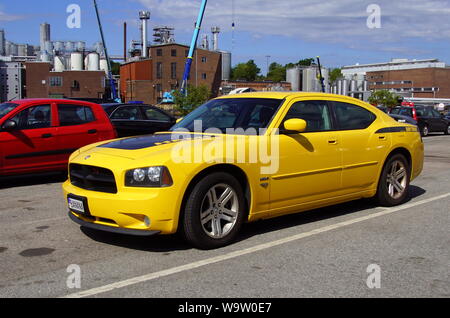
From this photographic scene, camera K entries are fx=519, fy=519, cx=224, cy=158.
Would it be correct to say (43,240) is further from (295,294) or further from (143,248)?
(295,294)

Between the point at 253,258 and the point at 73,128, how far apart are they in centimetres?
587

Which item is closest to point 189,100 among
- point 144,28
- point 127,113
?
point 127,113

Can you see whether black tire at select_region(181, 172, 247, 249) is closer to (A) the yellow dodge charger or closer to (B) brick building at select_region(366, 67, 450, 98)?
(A) the yellow dodge charger

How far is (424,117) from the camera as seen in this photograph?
27.8m

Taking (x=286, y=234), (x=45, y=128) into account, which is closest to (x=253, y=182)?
(x=286, y=234)

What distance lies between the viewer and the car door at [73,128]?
943 cm

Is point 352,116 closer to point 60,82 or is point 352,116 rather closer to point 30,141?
point 30,141

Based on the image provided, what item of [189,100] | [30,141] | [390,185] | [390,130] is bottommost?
[390,185]

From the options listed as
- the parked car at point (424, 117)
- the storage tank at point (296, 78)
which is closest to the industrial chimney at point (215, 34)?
the storage tank at point (296, 78)

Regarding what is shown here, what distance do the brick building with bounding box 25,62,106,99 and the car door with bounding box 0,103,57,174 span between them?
90.0 m

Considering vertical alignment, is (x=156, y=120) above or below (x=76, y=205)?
above

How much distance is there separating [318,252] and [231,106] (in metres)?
2.10

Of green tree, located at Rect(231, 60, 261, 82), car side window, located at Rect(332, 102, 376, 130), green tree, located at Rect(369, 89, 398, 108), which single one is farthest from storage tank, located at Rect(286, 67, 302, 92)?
green tree, located at Rect(231, 60, 261, 82)

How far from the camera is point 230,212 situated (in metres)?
5.27
